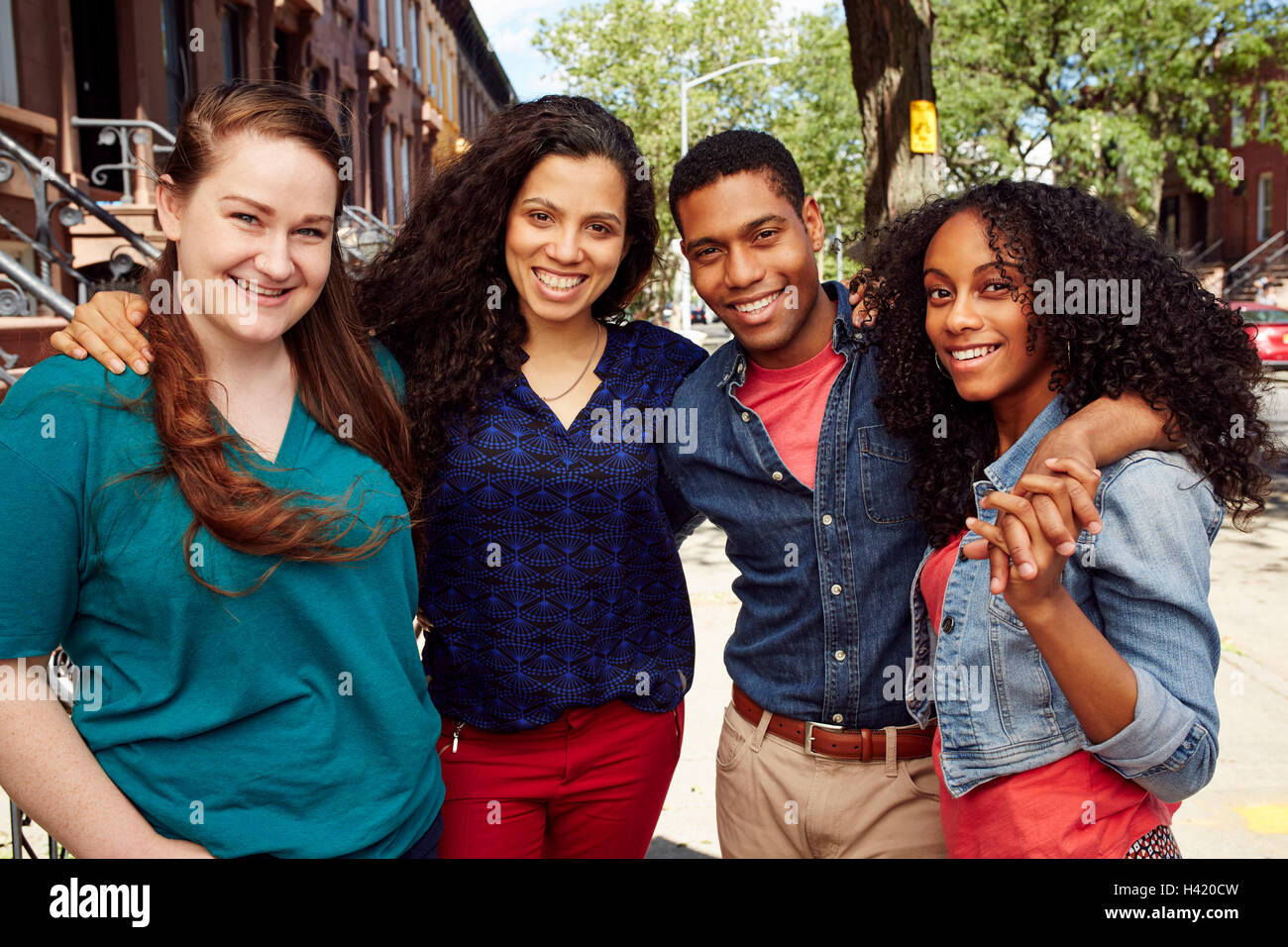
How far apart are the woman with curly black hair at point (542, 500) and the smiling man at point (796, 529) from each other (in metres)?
0.18

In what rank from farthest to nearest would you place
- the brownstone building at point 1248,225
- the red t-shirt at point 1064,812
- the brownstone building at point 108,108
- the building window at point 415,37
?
the brownstone building at point 1248,225 → the building window at point 415,37 → the brownstone building at point 108,108 → the red t-shirt at point 1064,812

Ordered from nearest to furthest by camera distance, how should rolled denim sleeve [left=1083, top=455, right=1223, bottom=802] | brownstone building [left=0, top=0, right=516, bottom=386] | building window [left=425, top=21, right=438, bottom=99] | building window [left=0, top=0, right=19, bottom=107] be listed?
rolled denim sleeve [left=1083, top=455, right=1223, bottom=802] < brownstone building [left=0, top=0, right=516, bottom=386] < building window [left=0, top=0, right=19, bottom=107] < building window [left=425, top=21, right=438, bottom=99]

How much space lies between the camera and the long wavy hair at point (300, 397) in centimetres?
188

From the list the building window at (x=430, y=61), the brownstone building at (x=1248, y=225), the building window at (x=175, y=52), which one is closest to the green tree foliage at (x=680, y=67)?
the building window at (x=430, y=61)

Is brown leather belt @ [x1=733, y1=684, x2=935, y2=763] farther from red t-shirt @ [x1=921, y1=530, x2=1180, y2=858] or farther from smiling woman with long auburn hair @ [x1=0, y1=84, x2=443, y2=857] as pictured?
smiling woman with long auburn hair @ [x1=0, y1=84, x2=443, y2=857]


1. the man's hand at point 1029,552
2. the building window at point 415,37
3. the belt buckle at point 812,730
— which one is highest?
the building window at point 415,37

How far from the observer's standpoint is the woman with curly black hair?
107 inches

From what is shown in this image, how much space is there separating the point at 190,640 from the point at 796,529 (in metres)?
1.44

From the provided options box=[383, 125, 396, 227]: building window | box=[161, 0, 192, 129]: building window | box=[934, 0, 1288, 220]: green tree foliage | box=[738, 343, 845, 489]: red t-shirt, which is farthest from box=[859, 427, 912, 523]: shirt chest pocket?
box=[934, 0, 1288, 220]: green tree foliage

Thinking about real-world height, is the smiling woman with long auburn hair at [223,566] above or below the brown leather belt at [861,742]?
above

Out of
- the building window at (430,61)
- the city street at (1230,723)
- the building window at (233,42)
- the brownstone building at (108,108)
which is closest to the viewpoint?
the city street at (1230,723)

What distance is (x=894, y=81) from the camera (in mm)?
8055

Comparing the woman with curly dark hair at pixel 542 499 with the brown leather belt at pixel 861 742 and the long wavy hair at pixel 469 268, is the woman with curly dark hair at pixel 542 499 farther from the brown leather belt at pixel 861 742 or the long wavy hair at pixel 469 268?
the brown leather belt at pixel 861 742

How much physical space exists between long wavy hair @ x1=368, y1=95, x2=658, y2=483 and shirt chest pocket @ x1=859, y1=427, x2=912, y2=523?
0.97m
